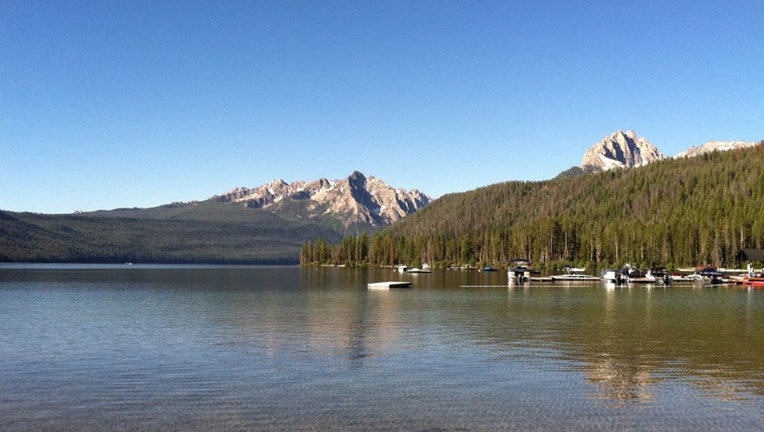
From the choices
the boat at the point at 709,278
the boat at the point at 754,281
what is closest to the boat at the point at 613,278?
the boat at the point at 709,278

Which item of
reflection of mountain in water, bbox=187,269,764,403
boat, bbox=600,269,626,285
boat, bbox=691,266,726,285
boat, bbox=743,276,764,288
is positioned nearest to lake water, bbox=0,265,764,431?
reflection of mountain in water, bbox=187,269,764,403

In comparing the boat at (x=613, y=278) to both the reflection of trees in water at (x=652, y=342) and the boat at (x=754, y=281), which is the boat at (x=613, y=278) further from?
the reflection of trees in water at (x=652, y=342)

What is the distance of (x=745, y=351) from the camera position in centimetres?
4797

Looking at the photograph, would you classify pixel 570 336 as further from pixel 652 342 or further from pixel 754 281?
pixel 754 281

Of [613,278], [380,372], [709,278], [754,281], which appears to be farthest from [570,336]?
[709,278]

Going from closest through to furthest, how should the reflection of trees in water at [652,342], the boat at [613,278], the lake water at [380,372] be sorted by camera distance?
the lake water at [380,372] → the reflection of trees in water at [652,342] → the boat at [613,278]

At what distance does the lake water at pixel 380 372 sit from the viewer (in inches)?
1107

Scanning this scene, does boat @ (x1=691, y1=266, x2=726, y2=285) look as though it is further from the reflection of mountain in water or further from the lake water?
the lake water

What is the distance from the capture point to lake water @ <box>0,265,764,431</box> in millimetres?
28109

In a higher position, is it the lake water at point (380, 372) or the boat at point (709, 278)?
the boat at point (709, 278)

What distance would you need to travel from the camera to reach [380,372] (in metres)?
38.5

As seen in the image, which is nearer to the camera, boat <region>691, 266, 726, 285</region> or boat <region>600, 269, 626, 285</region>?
boat <region>691, 266, 726, 285</region>

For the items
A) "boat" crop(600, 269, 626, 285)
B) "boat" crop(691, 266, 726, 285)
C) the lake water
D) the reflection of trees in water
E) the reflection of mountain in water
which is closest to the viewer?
the lake water

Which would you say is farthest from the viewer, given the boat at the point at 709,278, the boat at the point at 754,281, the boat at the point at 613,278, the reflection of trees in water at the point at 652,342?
the boat at the point at 613,278
